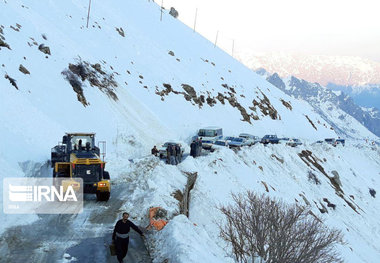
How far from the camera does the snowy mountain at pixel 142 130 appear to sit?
1221cm

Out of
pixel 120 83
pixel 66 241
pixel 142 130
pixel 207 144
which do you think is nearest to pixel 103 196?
pixel 66 241

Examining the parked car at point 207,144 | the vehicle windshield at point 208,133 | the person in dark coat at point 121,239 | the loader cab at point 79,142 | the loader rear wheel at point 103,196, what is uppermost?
the loader cab at point 79,142

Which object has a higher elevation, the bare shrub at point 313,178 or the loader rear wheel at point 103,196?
the loader rear wheel at point 103,196

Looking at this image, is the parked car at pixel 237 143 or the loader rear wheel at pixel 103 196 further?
the parked car at pixel 237 143

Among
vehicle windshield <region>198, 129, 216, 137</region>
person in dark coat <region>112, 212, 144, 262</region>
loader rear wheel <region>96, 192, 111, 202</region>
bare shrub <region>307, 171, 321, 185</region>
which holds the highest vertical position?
person in dark coat <region>112, 212, 144, 262</region>

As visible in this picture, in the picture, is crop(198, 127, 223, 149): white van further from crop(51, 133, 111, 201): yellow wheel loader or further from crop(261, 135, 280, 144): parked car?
crop(51, 133, 111, 201): yellow wheel loader

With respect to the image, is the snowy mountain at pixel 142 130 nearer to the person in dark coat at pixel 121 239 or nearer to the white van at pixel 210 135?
the person in dark coat at pixel 121 239

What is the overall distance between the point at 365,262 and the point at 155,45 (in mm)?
53277

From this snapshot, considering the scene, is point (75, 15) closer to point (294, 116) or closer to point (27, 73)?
point (27, 73)

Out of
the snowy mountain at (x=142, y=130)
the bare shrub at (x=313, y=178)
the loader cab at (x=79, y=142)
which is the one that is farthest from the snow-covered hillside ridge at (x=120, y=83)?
the bare shrub at (x=313, y=178)

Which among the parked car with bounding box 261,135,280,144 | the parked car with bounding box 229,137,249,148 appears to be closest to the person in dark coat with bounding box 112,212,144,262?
the parked car with bounding box 229,137,249,148

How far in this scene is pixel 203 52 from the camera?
3236 inches

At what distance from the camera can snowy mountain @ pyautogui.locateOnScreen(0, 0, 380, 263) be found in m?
12.2

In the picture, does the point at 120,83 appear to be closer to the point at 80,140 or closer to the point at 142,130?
the point at 142,130
